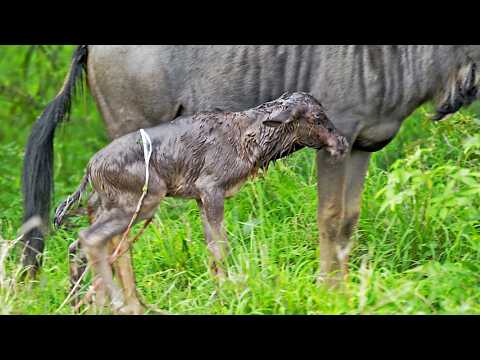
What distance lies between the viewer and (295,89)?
589 centimetres

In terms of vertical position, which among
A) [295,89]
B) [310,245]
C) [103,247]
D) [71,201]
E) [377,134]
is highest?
[295,89]

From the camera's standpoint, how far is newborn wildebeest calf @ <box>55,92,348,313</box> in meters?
5.24

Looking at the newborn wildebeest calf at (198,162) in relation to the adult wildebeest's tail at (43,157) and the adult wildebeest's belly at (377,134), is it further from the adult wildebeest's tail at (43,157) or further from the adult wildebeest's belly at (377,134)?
the adult wildebeest's tail at (43,157)

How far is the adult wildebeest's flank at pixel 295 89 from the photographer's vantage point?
568cm

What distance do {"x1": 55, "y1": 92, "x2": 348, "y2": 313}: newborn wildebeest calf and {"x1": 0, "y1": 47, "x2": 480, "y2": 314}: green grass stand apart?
0.34 m

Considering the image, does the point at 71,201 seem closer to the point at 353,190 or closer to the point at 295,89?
the point at 295,89

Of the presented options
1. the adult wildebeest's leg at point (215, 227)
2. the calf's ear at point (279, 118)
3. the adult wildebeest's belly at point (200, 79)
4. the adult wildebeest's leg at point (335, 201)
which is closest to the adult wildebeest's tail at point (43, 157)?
the adult wildebeest's belly at point (200, 79)

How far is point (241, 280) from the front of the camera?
5.16 meters

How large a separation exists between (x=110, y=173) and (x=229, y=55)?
1158 millimetres

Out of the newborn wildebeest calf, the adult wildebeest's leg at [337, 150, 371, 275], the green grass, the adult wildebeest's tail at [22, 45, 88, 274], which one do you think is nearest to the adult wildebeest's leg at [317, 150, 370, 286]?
the adult wildebeest's leg at [337, 150, 371, 275]

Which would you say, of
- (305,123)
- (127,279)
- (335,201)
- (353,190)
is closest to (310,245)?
(353,190)

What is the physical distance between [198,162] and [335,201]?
0.94 metres
